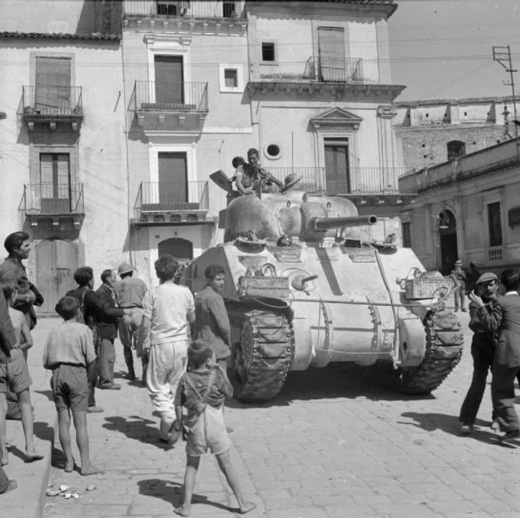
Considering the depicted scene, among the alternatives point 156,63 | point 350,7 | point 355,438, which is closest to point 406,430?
point 355,438

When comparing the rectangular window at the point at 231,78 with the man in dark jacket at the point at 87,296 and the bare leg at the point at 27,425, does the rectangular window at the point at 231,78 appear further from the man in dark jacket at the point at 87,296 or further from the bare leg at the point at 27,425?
the bare leg at the point at 27,425

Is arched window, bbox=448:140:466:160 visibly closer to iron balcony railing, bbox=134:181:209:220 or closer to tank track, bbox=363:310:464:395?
iron balcony railing, bbox=134:181:209:220

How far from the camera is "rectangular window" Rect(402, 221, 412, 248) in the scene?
35656 millimetres

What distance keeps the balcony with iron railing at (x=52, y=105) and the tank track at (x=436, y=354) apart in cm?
1883

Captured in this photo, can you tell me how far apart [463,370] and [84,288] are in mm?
6175

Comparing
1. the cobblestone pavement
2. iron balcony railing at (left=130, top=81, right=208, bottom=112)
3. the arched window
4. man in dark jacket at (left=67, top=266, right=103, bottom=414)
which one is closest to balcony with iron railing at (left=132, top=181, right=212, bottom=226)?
iron balcony railing at (left=130, top=81, right=208, bottom=112)

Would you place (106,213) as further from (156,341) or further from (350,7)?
(156,341)

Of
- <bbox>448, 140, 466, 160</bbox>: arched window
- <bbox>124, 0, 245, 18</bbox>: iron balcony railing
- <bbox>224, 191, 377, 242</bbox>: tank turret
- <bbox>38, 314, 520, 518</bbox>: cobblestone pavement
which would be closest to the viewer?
<bbox>38, 314, 520, 518</bbox>: cobblestone pavement

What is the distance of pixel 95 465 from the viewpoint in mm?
5723

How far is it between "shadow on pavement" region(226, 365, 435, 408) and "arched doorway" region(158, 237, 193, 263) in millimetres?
15235

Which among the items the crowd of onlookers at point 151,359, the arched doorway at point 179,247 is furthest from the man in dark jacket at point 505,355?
the arched doorway at point 179,247

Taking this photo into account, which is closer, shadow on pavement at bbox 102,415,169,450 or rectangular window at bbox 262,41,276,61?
shadow on pavement at bbox 102,415,169,450

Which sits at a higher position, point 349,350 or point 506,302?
point 506,302

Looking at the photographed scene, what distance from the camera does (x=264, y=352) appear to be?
7.43m
